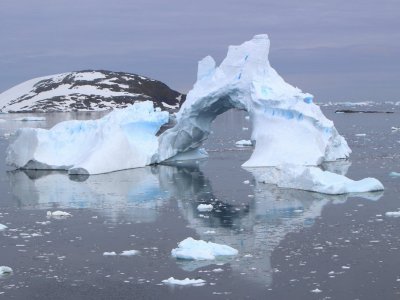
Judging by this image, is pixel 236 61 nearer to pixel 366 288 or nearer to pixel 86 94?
pixel 366 288

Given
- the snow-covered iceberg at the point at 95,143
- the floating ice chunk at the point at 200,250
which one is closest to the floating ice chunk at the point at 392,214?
the floating ice chunk at the point at 200,250

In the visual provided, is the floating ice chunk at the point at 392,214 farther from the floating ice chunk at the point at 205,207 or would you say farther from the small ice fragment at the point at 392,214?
the floating ice chunk at the point at 205,207

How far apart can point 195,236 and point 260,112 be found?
10978 millimetres

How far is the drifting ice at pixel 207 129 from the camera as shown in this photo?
21.4m

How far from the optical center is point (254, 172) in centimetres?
2031

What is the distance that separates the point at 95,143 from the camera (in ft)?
71.0

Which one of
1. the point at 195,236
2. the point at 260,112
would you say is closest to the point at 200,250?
the point at 195,236

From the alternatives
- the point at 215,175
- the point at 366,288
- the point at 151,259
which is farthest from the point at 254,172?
the point at 366,288

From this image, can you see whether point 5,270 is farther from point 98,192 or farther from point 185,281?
point 98,192

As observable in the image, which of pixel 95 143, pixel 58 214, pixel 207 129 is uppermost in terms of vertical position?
pixel 207 129

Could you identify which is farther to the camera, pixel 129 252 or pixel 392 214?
pixel 392 214

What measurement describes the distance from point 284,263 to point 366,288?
1.54 metres

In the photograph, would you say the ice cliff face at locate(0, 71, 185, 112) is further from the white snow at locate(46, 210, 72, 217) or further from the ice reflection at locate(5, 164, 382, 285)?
the white snow at locate(46, 210, 72, 217)

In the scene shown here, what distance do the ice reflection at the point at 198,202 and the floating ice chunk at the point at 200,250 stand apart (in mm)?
164
